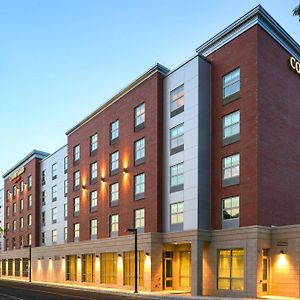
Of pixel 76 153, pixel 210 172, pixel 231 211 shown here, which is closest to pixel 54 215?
pixel 76 153

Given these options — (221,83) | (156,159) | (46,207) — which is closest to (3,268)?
(46,207)

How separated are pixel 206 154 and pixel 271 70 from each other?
7.80 m

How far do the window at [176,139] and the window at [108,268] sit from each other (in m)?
12.9

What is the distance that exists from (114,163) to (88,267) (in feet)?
38.9

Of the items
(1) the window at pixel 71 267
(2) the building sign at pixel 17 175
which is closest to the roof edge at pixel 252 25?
(1) the window at pixel 71 267

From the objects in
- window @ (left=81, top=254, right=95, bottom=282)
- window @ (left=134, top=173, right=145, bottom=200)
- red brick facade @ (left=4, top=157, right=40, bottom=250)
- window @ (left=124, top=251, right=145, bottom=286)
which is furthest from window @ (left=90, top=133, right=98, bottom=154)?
red brick facade @ (left=4, top=157, right=40, bottom=250)

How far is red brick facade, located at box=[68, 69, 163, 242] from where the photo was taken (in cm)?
4153

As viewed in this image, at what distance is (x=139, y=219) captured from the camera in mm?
43562

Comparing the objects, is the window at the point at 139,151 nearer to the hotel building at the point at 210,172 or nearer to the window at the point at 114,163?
the hotel building at the point at 210,172

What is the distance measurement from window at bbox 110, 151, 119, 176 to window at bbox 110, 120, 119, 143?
Answer: 4.71 feet

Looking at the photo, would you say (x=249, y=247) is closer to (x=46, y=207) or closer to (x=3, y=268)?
(x=46, y=207)

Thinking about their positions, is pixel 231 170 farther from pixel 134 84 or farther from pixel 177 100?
pixel 134 84

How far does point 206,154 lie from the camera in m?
37.8

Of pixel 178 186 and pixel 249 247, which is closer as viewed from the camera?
pixel 249 247
